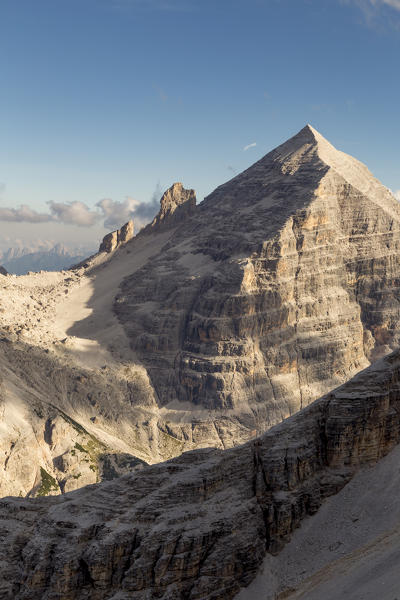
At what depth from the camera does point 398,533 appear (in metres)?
70.1

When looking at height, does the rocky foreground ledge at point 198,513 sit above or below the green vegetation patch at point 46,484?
above

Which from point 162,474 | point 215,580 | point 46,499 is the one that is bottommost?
point 215,580

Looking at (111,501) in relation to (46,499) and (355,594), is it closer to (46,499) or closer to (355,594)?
(46,499)

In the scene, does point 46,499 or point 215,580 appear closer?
point 215,580

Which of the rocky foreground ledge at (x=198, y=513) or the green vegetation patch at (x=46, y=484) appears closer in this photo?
the rocky foreground ledge at (x=198, y=513)

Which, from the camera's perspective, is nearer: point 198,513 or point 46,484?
point 198,513

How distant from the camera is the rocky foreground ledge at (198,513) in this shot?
7156 centimetres

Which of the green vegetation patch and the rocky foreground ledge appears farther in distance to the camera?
the green vegetation patch

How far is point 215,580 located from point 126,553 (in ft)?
37.1

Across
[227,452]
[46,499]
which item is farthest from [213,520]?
[46,499]

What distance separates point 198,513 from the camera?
74938 millimetres

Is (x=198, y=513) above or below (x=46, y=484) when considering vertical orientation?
above

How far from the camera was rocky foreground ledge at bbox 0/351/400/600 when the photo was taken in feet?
235

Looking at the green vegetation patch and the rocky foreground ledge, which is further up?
the rocky foreground ledge
